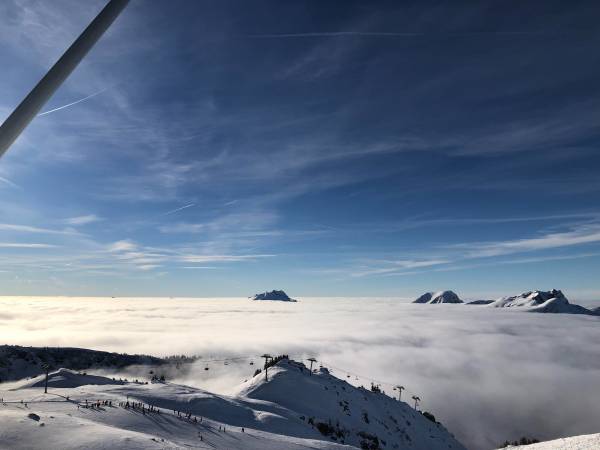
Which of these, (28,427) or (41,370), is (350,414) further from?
(41,370)

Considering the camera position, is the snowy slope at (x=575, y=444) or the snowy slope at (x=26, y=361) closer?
the snowy slope at (x=575, y=444)

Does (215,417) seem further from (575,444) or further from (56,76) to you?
(56,76)

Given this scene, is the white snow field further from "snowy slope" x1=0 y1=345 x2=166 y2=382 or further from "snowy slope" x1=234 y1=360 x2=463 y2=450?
"snowy slope" x1=0 y1=345 x2=166 y2=382

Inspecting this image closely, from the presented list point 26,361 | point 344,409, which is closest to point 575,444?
point 344,409

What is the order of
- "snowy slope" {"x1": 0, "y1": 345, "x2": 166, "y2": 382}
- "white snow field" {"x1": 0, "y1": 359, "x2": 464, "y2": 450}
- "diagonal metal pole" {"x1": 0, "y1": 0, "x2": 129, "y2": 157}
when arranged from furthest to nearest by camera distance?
"snowy slope" {"x1": 0, "y1": 345, "x2": 166, "y2": 382}, "white snow field" {"x1": 0, "y1": 359, "x2": 464, "y2": 450}, "diagonal metal pole" {"x1": 0, "y1": 0, "x2": 129, "y2": 157}

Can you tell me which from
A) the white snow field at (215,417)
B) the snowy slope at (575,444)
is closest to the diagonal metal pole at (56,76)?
the white snow field at (215,417)

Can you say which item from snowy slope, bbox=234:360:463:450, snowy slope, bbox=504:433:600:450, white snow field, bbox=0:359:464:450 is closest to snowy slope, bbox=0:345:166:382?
white snow field, bbox=0:359:464:450

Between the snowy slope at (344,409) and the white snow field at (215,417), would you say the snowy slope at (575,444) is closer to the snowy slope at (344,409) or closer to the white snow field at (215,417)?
the white snow field at (215,417)
